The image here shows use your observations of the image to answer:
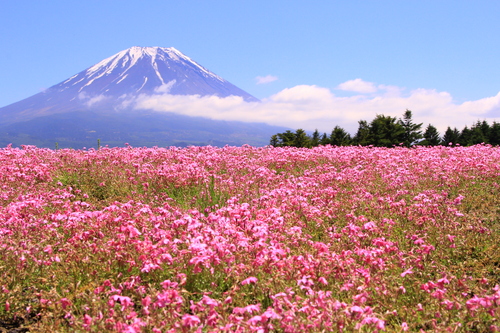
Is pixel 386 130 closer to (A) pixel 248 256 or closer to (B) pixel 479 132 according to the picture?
(B) pixel 479 132

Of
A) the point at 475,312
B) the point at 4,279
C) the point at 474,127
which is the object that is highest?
the point at 474,127

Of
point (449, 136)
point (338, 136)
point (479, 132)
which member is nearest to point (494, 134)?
point (479, 132)

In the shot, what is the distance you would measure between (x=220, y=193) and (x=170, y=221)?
3335 millimetres

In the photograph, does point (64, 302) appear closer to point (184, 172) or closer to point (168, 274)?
point (168, 274)

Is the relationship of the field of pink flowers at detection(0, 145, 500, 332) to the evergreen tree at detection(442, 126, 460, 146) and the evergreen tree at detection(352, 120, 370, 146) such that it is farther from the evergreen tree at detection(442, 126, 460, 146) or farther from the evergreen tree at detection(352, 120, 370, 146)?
the evergreen tree at detection(442, 126, 460, 146)

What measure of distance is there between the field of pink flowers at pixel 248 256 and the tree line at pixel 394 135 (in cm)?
4786

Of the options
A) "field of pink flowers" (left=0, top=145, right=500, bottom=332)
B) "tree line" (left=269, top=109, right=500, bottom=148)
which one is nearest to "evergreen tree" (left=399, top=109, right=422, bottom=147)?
"tree line" (left=269, top=109, right=500, bottom=148)

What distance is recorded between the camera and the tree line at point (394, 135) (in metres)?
62.7

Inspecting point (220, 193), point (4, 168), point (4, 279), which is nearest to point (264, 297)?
point (4, 279)

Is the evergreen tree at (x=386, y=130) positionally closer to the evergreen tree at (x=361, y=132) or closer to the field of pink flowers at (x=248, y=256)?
the evergreen tree at (x=361, y=132)

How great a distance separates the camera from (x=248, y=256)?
4.54m

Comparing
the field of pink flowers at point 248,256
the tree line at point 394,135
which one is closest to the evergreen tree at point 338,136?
the tree line at point 394,135

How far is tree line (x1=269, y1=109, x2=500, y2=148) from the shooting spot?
62656 mm

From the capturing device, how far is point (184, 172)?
10047 millimetres
